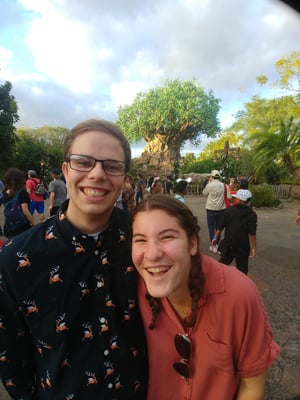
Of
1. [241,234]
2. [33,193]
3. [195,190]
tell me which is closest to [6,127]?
[195,190]

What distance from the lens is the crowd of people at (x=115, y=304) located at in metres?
1.23

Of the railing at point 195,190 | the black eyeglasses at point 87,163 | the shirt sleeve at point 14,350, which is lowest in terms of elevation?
the railing at point 195,190

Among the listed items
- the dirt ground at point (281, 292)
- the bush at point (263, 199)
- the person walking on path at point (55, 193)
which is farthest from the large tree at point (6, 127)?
the dirt ground at point (281, 292)

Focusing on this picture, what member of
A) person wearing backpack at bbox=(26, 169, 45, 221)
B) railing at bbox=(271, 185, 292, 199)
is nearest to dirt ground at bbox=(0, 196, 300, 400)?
person wearing backpack at bbox=(26, 169, 45, 221)

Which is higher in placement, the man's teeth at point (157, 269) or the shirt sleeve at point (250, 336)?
the man's teeth at point (157, 269)

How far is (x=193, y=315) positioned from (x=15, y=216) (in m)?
3.94

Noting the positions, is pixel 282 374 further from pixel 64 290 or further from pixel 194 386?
pixel 64 290

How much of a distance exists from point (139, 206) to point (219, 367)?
0.85 m

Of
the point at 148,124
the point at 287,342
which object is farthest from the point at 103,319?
the point at 148,124

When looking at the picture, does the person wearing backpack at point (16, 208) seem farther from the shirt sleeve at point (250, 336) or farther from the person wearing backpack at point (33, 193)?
the shirt sleeve at point (250, 336)

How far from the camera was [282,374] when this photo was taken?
2502 millimetres

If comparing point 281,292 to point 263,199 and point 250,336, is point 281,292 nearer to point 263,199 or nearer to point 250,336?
point 250,336

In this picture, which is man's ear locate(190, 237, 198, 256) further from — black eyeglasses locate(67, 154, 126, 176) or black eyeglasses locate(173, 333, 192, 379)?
black eyeglasses locate(67, 154, 126, 176)

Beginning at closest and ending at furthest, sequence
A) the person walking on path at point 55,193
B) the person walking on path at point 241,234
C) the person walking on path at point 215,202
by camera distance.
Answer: the person walking on path at point 241,234, the person walking on path at point 215,202, the person walking on path at point 55,193
